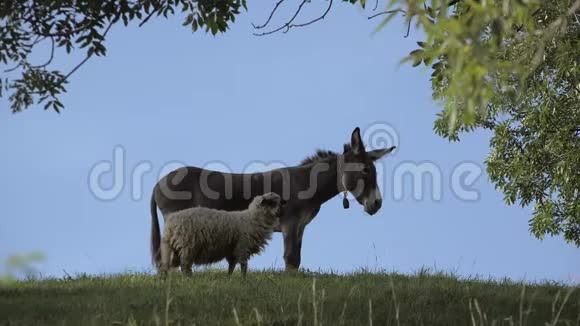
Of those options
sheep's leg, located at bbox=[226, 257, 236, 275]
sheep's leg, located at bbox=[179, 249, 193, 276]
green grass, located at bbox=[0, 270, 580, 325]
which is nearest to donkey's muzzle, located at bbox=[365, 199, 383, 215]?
green grass, located at bbox=[0, 270, 580, 325]

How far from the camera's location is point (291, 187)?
17.0 meters

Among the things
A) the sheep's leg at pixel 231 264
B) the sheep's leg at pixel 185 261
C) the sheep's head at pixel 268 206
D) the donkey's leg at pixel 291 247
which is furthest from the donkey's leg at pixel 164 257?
the donkey's leg at pixel 291 247

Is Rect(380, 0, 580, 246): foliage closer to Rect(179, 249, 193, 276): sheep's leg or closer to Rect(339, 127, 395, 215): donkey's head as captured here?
Rect(339, 127, 395, 215): donkey's head

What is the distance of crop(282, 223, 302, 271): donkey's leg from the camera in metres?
16.1

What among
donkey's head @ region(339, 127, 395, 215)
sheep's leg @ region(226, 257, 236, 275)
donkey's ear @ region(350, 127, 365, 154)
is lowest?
sheep's leg @ region(226, 257, 236, 275)

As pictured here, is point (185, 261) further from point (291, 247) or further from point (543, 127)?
point (543, 127)

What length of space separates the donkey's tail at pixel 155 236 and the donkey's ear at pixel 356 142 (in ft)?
14.7

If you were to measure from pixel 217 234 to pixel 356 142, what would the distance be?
475 centimetres

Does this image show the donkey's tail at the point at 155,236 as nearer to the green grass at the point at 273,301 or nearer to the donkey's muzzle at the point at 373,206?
the green grass at the point at 273,301

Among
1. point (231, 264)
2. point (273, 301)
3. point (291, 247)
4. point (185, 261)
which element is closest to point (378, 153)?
point (291, 247)

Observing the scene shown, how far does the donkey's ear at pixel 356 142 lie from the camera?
16.9 meters

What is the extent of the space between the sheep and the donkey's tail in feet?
1.77

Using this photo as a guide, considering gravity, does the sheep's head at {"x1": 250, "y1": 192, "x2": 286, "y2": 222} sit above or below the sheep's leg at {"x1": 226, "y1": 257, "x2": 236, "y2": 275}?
above

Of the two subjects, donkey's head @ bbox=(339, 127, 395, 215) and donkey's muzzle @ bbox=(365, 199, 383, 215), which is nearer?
donkey's head @ bbox=(339, 127, 395, 215)
